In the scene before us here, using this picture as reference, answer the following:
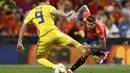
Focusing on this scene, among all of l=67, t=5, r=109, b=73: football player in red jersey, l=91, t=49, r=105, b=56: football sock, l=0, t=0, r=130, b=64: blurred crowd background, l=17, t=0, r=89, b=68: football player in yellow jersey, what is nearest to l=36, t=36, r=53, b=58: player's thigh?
l=17, t=0, r=89, b=68: football player in yellow jersey

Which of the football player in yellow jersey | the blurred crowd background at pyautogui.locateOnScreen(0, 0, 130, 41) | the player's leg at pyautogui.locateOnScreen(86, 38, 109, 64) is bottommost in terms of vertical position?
the player's leg at pyautogui.locateOnScreen(86, 38, 109, 64)

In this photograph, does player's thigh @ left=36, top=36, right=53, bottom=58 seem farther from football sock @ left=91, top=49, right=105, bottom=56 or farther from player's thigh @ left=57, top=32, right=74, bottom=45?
football sock @ left=91, top=49, right=105, bottom=56

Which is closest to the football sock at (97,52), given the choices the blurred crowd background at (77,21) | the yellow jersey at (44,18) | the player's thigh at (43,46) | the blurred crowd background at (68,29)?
the player's thigh at (43,46)

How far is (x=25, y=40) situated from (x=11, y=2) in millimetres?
3236

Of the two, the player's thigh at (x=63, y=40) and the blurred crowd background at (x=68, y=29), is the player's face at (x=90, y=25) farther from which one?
the blurred crowd background at (x=68, y=29)

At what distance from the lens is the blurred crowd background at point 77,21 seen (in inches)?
770

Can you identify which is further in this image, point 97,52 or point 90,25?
point 97,52

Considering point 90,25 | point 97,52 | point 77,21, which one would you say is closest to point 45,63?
point 90,25

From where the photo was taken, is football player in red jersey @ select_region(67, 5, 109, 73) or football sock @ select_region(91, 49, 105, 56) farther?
football sock @ select_region(91, 49, 105, 56)

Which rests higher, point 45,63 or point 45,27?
point 45,27

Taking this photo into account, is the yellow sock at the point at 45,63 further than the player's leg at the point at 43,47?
No

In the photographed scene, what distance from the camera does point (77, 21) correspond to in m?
19.8

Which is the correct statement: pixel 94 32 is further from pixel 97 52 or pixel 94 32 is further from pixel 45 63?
pixel 45 63

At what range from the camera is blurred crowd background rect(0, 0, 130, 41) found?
64.1ft
